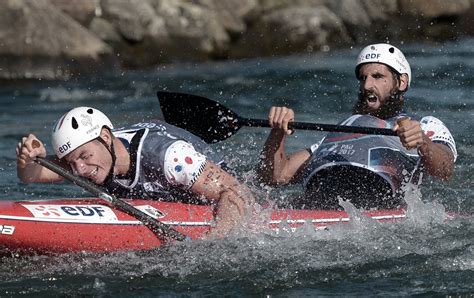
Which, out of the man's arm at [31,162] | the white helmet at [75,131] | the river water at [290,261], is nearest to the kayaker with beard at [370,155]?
the river water at [290,261]

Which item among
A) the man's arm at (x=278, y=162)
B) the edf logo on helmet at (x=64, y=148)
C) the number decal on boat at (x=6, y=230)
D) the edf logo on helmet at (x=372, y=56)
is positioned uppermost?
the edf logo on helmet at (x=372, y=56)

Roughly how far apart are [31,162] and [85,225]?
58cm

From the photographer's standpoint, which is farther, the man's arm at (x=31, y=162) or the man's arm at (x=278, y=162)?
the man's arm at (x=278, y=162)

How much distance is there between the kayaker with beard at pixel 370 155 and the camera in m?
8.05

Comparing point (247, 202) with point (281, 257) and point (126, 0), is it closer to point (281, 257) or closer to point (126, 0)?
point (281, 257)

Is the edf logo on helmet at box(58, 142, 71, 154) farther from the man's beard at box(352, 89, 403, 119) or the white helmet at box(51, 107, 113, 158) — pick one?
the man's beard at box(352, 89, 403, 119)

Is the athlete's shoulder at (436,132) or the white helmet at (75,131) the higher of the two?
the athlete's shoulder at (436,132)

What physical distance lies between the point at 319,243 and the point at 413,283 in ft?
3.09

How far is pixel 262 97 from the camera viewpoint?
15.8 meters

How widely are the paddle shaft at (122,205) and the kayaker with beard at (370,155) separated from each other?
3.50 ft

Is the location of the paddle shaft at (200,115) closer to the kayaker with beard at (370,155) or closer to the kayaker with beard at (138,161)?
the kayaker with beard at (370,155)

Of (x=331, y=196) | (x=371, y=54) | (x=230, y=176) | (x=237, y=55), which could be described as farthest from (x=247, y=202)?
(x=237, y=55)

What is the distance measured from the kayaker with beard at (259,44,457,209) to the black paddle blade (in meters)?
0.58

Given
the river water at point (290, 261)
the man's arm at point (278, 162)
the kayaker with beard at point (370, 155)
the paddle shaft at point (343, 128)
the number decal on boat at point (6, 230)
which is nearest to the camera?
the river water at point (290, 261)
